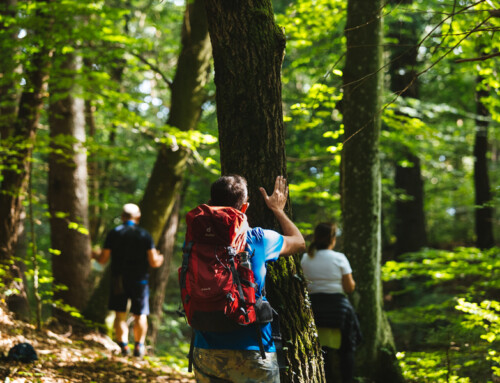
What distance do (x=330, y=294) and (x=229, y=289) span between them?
2.32 meters

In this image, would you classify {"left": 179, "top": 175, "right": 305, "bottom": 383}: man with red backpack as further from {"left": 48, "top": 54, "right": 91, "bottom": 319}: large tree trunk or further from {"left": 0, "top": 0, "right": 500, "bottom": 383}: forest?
{"left": 48, "top": 54, "right": 91, "bottom": 319}: large tree trunk

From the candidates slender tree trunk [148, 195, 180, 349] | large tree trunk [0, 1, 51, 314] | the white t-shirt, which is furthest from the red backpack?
slender tree trunk [148, 195, 180, 349]

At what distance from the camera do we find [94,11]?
22.0ft

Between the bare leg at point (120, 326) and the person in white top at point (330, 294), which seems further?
the bare leg at point (120, 326)

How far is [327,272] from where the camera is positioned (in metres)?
4.58

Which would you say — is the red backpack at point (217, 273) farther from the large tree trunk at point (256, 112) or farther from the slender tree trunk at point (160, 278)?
the slender tree trunk at point (160, 278)

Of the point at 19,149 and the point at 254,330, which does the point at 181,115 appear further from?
the point at 254,330

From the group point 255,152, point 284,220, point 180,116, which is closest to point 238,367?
point 284,220

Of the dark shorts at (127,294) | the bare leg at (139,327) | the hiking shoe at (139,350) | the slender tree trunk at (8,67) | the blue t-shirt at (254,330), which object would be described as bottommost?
the hiking shoe at (139,350)

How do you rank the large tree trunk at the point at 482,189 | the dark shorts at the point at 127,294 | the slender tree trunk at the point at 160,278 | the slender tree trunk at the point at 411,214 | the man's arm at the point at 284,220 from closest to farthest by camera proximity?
the man's arm at the point at 284,220 → the dark shorts at the point at 127,294 → the slender tree trunk at the point at 160,278 → the large tree trunk at the point at 482,189 → the slender tree trunk at the point at 411,214

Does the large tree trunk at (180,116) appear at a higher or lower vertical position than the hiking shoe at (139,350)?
higher

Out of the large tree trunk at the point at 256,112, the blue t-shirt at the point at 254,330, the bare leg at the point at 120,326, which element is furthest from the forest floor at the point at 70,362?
the large tree trunk at the point at 256,112

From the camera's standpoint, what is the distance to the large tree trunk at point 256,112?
331cm

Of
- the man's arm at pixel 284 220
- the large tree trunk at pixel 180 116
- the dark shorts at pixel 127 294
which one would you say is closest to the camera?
the man's arm at pixel 284 220
